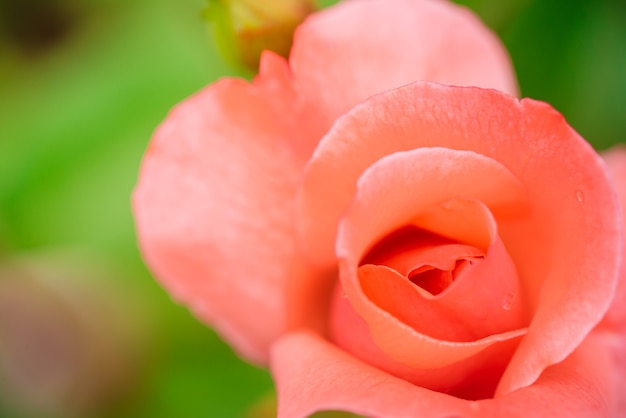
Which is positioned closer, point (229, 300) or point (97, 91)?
point (229, 300)

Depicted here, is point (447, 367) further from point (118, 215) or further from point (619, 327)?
point (118, 215)

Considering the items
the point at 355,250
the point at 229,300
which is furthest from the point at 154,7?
the point at 355,250

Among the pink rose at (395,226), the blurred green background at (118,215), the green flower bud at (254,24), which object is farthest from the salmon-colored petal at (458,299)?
the blurred green background at (118,215)

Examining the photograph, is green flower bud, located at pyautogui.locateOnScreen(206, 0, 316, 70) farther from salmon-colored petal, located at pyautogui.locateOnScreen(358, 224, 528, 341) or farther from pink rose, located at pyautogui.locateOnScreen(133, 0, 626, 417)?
salmon-colored petal, located at pyautogui.locateOnScreen(358, 224, 528, 341)

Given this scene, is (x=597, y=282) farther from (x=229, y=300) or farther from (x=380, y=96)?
(x=229, y=300)

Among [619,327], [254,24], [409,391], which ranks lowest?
[619,327]

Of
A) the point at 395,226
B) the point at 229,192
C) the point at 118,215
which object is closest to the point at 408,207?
the point at 395,226

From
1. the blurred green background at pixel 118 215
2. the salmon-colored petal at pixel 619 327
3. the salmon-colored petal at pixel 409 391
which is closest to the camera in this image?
the salmon-colored petal at pixel 409 391

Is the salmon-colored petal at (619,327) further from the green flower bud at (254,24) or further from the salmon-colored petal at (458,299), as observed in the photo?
the green flower bud at (254,24)
